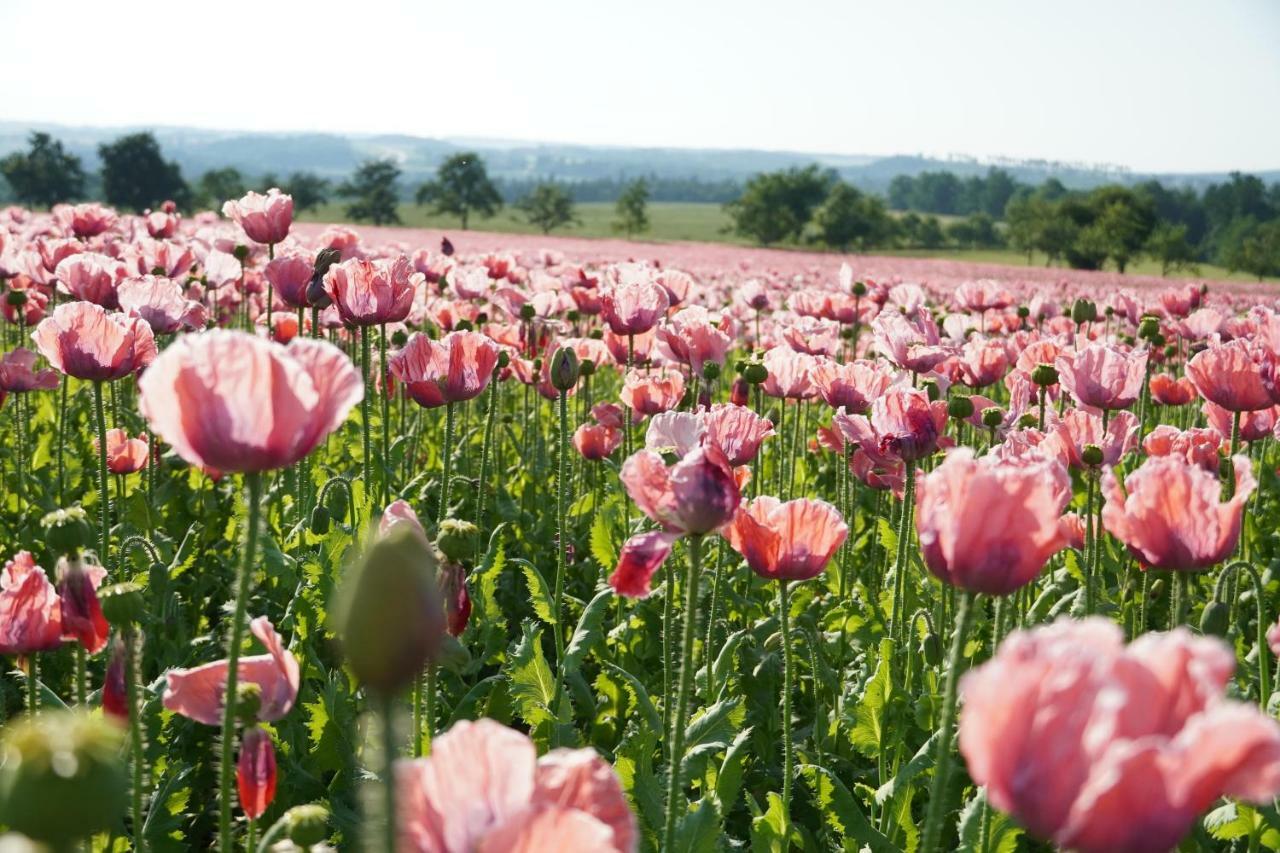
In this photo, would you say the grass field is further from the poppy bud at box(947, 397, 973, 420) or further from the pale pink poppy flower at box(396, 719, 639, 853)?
the pale pink poppy flower at box(396, 719, 639, 853)

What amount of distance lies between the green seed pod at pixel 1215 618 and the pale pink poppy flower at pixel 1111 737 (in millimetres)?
1656

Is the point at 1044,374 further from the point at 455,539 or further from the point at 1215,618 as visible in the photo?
the point at 455,539

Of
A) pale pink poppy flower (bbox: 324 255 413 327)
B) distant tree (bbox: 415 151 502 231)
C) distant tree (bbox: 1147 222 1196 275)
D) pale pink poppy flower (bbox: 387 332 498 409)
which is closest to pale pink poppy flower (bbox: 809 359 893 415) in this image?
pale pink poppy flower (bbox: 387 332 498 409)

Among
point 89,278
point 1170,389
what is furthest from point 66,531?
point 1170,389

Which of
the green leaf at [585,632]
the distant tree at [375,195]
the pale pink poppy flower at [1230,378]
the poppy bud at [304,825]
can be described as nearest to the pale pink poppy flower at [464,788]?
the poppy bud at [304,825]

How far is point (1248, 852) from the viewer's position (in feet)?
8.87

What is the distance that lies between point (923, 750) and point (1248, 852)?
2.70ft

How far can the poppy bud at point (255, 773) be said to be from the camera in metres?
1.91

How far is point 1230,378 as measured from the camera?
3.44m

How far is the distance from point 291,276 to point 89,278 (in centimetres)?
85

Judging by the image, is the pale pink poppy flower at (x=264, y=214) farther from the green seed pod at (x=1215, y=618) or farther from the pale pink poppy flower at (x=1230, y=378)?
the green seed pod at (x=1215, y=618)

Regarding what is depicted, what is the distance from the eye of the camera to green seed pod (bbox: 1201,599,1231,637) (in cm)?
246

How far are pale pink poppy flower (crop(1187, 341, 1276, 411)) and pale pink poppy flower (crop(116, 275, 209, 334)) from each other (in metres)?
3.54

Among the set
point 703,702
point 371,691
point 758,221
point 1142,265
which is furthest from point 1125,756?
point 758,221
